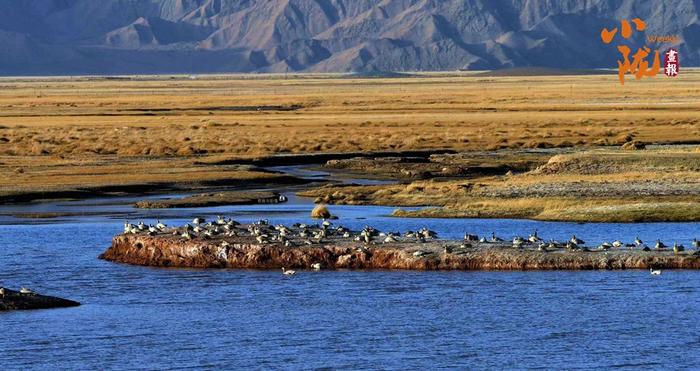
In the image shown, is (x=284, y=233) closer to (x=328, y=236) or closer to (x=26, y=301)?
(x=328, y=236)

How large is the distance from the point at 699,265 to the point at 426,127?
236ft

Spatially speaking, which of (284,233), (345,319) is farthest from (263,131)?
(345,319)

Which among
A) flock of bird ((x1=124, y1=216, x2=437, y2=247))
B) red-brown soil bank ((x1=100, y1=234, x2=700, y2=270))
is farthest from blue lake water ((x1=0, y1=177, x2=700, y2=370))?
flock of bird ((x1=124, y1=216, x2=437, y2=247))

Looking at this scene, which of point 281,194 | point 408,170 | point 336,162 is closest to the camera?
point 281,194

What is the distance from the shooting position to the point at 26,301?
113 ft

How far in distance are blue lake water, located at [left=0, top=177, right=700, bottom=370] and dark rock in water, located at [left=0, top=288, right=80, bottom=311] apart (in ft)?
1.37

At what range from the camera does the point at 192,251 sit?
4181 cm

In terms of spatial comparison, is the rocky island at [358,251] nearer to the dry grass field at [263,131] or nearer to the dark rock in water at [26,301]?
the dark rock in water at [26,301]

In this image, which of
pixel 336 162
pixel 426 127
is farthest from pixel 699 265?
pixel 426 127

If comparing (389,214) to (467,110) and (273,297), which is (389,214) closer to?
(273,297)

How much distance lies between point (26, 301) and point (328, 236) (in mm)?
10618

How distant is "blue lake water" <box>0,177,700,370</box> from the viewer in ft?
95.7

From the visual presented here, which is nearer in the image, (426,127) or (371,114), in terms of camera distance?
(426,127)

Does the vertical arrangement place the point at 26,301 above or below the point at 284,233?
below
